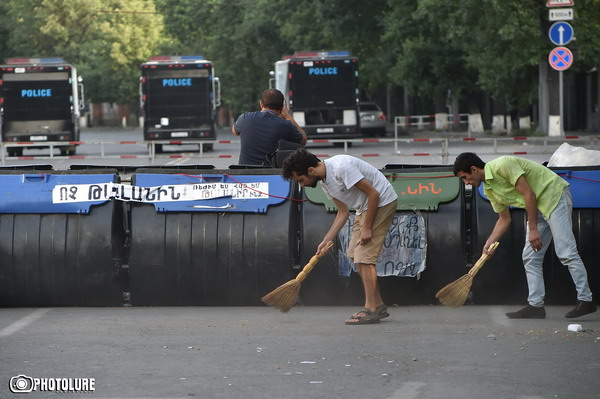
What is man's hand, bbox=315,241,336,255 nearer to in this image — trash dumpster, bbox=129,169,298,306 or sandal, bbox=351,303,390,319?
sandal, bbox=351,303,390,319

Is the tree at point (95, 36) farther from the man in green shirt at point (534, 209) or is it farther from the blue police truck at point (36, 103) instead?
the man in green shirt at point (534, 209)

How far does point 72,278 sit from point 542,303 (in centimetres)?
376

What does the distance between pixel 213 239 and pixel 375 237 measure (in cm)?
149

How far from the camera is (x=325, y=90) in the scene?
3953 cm

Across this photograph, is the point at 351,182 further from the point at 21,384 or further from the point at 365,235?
the point at 21,384

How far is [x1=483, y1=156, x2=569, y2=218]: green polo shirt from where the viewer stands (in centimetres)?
897

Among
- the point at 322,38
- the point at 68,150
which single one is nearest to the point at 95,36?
the point at 322,38

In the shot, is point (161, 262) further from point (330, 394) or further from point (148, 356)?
point (330, 394)

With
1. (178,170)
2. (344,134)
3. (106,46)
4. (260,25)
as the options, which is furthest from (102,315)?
(106,46)

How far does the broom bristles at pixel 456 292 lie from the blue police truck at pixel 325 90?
3017 centimetres

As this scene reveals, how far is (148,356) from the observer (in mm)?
7801

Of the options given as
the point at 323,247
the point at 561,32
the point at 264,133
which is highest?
the point at 561,32

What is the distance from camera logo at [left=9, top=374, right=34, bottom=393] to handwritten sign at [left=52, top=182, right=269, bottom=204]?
10.1 ft

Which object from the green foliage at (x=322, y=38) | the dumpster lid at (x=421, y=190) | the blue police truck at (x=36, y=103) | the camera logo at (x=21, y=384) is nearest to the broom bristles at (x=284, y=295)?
the dumpster lid at (x=421, y=190)
